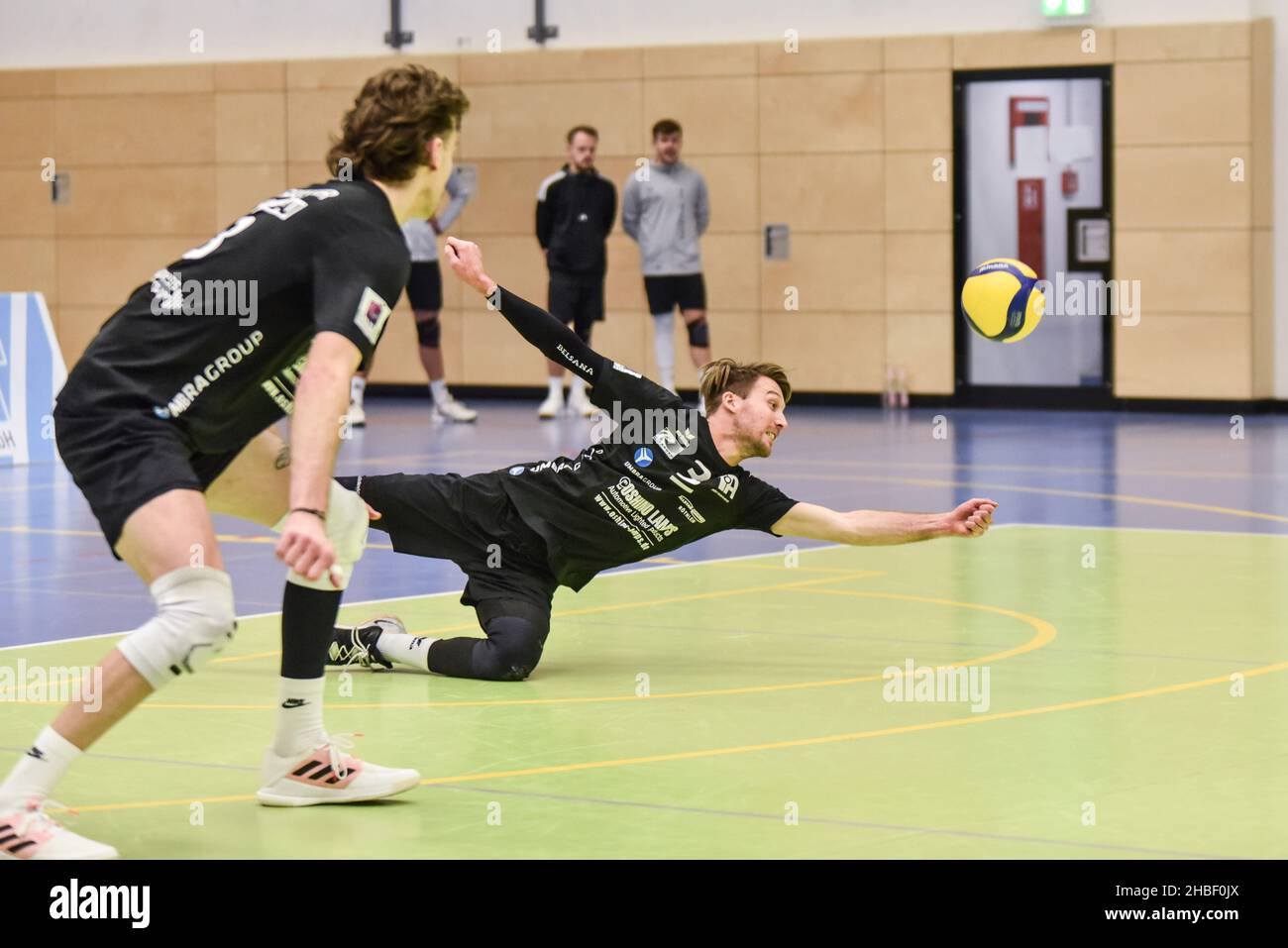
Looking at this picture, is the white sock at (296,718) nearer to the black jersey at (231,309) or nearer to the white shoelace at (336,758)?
the white shoelace at (336,758)

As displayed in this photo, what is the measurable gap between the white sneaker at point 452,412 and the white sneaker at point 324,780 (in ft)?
46.8

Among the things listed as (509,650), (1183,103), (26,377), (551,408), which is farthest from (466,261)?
(1183,103)

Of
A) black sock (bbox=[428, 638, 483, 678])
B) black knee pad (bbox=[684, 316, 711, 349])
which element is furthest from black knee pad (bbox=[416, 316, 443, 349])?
black sock (bbox=[428, 638, 483, 678])

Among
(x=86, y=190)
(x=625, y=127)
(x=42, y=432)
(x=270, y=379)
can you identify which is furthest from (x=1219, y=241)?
(x=270, y=379)

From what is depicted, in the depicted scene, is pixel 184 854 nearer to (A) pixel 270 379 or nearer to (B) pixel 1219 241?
(A) pixel 270 379

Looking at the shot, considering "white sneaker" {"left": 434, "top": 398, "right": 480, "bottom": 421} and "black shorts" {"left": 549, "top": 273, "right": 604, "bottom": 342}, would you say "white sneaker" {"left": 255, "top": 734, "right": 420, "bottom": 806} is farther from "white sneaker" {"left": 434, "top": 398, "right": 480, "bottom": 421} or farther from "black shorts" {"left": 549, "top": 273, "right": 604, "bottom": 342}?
"white sneaker" {"left": 434, "top": 398, "right": 480, "bottom": 421}

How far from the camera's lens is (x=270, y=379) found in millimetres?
5312

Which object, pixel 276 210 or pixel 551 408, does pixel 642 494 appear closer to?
pixel 276 210

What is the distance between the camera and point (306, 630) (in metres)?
5.59

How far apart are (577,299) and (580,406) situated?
4.24ft

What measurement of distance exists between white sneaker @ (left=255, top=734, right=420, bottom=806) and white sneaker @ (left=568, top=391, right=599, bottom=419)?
14649 mm

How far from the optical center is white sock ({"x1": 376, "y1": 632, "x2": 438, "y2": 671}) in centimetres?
763

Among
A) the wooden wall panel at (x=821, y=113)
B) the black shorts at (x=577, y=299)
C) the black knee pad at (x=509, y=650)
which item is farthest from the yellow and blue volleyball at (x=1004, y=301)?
the wooden wall panel at (x=821, y=113)
